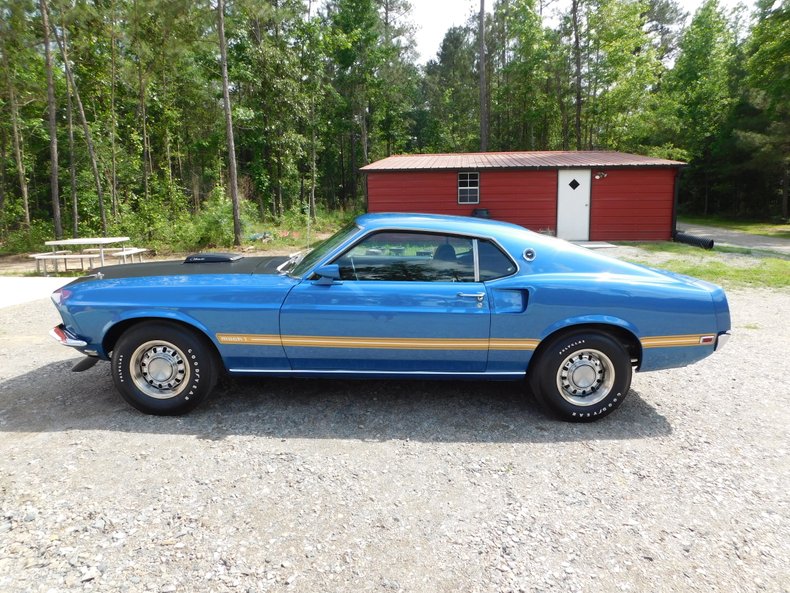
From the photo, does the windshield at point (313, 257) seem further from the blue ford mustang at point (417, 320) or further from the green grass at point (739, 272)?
the green grass at point (739, 272)

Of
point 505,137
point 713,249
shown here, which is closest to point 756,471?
point 713,249

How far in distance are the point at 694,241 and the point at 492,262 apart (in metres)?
16.6

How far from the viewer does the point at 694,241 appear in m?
17.2

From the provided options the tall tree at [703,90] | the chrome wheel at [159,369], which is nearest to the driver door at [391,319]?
the chrome wheel at [159,369]

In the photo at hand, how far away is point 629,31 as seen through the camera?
30.4 meters

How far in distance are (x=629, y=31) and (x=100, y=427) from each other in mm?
35671

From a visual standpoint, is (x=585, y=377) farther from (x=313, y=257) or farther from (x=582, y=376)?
(x=313, y=257)

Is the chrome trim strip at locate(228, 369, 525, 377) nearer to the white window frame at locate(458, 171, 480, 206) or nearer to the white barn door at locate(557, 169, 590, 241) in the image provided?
the white window frame at locate(458, 171, 480, 206)

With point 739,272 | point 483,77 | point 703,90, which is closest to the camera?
point 739,272

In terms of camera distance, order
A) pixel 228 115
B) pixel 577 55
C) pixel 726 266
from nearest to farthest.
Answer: pixel 726 266
pixel 228 115
pixel 577 55

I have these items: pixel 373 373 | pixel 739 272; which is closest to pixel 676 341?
pixel 373 373

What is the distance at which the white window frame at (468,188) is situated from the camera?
1917cm

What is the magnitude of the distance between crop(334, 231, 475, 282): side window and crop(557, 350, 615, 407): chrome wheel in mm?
936

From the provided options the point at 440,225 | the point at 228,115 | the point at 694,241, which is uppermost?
the point at 228,115
